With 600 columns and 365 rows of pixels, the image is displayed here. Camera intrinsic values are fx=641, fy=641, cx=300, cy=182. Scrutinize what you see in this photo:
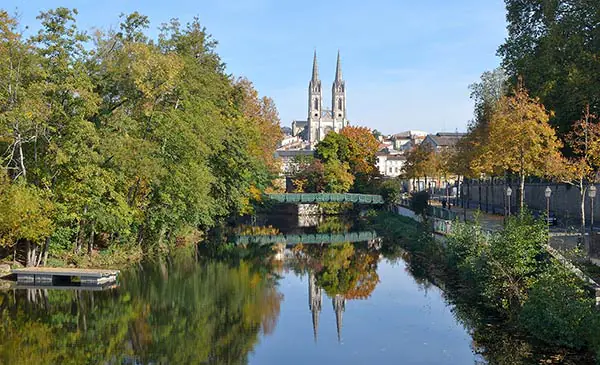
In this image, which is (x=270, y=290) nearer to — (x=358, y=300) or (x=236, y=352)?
(x=358, y=300)

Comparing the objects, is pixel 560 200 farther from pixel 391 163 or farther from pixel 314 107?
pixel 314 107

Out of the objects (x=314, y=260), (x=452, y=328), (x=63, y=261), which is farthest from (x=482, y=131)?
(x=63, y=261)

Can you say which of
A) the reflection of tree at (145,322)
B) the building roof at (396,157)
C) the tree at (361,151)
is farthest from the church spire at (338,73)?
the reflection of tree at (145,322)

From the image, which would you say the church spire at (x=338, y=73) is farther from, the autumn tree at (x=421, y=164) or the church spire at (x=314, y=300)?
the church spire at (x=314, y=300)

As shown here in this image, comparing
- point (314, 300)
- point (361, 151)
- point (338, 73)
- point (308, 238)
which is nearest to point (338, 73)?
point (338, 73)

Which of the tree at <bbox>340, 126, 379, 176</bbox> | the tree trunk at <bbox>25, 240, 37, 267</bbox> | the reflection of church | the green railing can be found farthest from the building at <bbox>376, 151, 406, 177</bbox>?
the tree trunk at <bbox>25, 240, 37, 267</bbox>

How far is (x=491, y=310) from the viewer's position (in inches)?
818

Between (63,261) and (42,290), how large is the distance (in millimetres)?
4663

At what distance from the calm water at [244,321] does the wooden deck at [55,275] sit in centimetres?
116

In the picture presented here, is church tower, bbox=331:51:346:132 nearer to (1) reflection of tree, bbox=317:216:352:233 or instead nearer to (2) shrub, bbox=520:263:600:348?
(1) reflection of tree, bbox=317:216:352:233

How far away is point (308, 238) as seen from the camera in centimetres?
4888

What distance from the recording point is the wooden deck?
25.6m

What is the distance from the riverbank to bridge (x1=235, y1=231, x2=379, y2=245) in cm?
1992

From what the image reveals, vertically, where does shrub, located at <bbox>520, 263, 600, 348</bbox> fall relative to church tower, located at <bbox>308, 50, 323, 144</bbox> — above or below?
below
